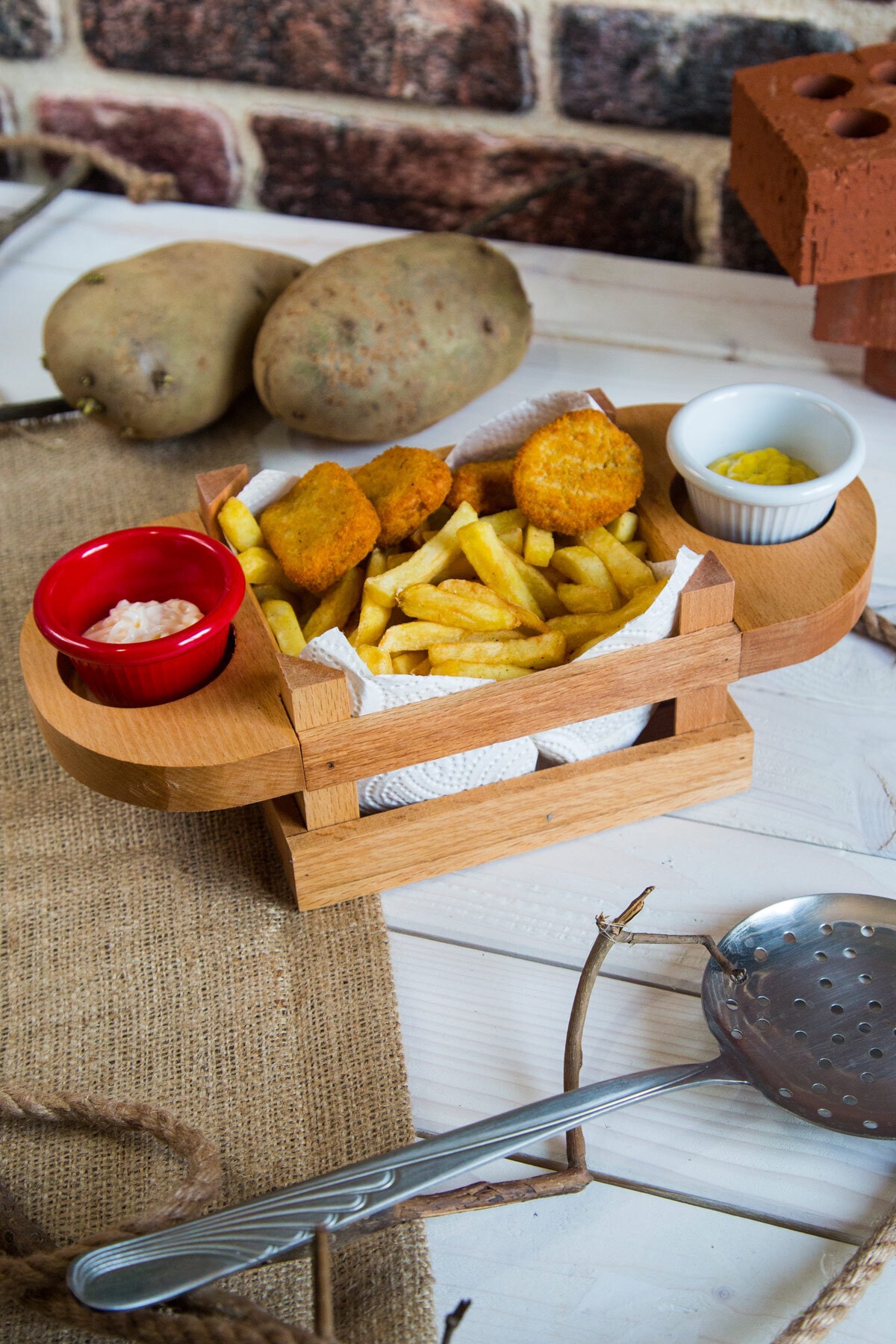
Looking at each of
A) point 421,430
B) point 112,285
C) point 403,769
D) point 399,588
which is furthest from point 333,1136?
point 112,285

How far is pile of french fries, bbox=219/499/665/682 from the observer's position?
875mm

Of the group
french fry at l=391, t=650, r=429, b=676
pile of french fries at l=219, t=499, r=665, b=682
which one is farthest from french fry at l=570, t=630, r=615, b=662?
french fry at l=391, t=650, r=429, b=676

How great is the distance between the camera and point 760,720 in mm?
1060

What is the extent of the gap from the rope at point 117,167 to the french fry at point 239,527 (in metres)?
0.97

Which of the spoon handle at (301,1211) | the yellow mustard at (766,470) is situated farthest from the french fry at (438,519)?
the spoon handle at (301,1211)

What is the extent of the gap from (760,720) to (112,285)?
0.79 meters

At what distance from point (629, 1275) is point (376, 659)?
412 mm

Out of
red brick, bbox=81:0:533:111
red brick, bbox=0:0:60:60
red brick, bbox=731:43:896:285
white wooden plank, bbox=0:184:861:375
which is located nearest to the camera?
red brick, bbox=731:43:896:285

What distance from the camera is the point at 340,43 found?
1.67 meters

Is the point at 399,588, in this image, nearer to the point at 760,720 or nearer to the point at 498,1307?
the point at 760,720

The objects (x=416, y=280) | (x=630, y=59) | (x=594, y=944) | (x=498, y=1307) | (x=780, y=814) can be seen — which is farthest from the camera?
(x=630, y=59)

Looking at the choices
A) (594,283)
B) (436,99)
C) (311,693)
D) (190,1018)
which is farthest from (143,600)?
(436,99)

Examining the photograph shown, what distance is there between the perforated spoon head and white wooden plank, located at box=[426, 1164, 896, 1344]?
8cm

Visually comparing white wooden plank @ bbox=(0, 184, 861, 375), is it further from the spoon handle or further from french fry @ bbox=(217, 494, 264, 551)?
the spoon handle
